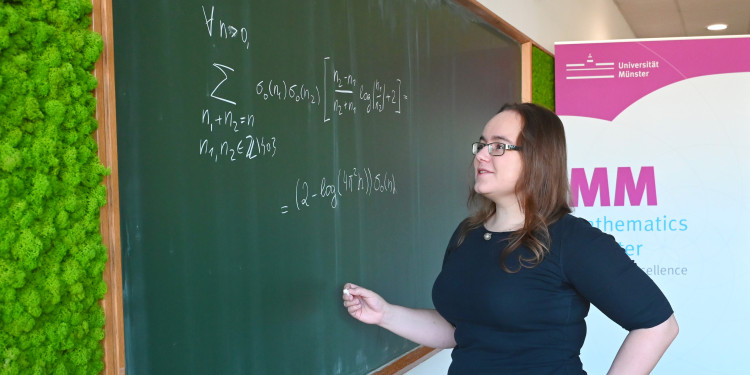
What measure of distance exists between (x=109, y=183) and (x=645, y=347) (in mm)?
1128

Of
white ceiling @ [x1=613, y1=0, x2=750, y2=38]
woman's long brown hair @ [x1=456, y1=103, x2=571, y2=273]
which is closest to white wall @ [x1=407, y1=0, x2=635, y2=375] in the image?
white ceiling @ [x1=613, y1=0, x2=750, y2=38]

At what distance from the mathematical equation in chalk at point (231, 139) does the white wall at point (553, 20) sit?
1279mm

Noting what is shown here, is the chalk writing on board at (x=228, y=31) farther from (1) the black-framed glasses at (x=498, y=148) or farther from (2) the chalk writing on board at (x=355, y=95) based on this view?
(1) the black-framed glasses at (x=498, y=148)

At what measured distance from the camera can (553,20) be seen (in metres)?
4.43

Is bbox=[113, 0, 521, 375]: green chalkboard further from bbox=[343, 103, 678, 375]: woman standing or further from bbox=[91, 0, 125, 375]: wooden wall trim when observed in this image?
bbox=[343, 103, 678, 375]: woman standing

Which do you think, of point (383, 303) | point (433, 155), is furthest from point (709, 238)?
point (383, 303)

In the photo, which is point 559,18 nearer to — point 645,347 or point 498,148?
point 498,148

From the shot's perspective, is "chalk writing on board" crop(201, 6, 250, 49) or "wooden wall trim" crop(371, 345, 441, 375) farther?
"wooden wall trim" crop(371, 345, 441, 375)

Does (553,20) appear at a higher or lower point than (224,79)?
higher

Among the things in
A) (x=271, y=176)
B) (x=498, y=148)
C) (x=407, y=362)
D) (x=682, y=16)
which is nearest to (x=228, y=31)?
(x=271, y=176)

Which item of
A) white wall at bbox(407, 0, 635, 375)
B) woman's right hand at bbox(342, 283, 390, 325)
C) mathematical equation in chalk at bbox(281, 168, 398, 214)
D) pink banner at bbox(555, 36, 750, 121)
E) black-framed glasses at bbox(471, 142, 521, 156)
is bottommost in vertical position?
woman's right hand at bbox(342, 283, 390, 325)

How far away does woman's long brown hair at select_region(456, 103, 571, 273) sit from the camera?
1.58 meters

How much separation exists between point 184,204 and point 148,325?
0.25 metres

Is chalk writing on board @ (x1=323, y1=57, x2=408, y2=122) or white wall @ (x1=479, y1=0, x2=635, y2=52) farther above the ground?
white wall @ (x1=479, y1=0, x2=635, y2=52)
